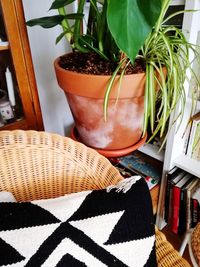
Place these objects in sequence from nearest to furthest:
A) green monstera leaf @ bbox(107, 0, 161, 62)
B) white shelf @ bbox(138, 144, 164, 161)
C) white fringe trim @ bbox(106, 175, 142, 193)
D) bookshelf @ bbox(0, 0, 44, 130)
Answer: green monstera leaf @ bbox(107, 0, 161, 62), white fringe trim @ bbox(106, 175, 142, 193), bookshelf @ bbox(0, 0, 44, 130), white shelf @ bbox(138, 144, 164, 161)

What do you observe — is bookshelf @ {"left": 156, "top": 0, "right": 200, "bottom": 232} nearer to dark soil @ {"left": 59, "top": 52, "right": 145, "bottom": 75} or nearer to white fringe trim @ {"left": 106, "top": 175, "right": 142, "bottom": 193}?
dark soil @ {"left": 59, "top": 52, "right": 145, "bottom": 75}

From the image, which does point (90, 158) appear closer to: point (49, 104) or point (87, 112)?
point (87, 112)

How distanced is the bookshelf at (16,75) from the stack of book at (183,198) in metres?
0.68

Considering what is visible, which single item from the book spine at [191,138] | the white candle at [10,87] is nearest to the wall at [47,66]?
the white candle at [10,87]

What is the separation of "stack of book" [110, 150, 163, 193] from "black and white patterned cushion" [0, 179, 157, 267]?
548 mm

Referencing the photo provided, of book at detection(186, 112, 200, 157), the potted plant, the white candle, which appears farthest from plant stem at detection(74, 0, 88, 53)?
book at detection(186, 112, 200, 157)

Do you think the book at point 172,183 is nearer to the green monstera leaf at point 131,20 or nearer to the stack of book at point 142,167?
the stack of book at point 142,167

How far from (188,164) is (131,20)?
756 millimetres

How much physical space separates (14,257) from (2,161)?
28 cm

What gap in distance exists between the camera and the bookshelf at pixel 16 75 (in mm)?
674

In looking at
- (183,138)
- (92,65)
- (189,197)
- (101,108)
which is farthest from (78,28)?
(189,197)

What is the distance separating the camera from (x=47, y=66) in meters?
1.16

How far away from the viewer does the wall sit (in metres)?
1.03

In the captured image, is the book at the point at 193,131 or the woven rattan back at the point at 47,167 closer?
the woven rattan back at the point at 47,167
